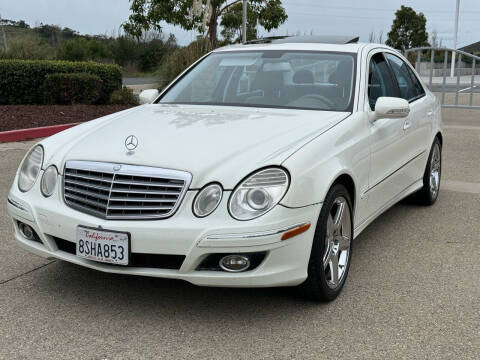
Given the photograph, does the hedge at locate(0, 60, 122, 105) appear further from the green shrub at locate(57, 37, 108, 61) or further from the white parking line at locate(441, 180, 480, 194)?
the green shrub at locate(57, 37, 108, 61)

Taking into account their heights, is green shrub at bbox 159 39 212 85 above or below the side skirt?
above

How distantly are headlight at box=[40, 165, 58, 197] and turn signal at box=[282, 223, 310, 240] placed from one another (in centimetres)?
136

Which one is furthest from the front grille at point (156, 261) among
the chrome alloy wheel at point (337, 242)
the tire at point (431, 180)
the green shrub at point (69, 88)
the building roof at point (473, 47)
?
the building roof at point (473, 47)

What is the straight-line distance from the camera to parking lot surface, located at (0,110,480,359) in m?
3.09

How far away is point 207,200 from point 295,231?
0.48 meters

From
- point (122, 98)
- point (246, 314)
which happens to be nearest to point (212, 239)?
point (246, 314)

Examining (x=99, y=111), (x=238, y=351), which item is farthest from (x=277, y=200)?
(x=99, y=111)

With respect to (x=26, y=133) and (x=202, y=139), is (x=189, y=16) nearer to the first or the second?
(x=26, y=133)

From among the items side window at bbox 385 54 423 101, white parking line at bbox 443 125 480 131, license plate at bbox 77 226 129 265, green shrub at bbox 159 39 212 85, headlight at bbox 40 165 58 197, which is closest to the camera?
license plate at bbox 77 226 129 265

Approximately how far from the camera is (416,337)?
10.6 ft

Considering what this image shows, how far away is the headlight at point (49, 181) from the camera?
3.55 metres

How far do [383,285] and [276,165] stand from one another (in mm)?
1280

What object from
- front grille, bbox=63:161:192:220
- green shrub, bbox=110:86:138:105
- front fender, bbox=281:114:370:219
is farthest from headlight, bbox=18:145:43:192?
green shrub, bbox=110:86:138:105

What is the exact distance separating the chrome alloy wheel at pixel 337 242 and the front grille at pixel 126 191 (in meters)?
0.95
